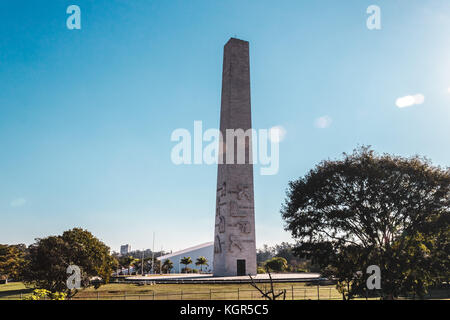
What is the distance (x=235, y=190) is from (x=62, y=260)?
83.8 feet

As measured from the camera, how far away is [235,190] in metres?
48.9

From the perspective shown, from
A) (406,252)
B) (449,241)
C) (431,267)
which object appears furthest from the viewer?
(449,241)

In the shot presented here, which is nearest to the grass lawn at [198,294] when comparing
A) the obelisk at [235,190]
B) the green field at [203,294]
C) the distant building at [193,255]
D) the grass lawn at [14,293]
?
the green field at [203,294]

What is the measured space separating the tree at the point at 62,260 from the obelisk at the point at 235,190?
2033cm

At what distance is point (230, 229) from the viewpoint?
48188 mm

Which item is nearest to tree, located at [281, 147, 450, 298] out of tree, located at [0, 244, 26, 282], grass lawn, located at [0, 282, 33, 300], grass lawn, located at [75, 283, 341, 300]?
grass lawn, located at [75, 283, 341, 300]

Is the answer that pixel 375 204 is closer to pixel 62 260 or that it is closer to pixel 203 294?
pixel 203 294

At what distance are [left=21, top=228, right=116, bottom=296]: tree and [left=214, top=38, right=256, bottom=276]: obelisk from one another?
20.3m

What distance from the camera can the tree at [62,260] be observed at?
27.9m

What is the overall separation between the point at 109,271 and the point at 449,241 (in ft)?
92.0

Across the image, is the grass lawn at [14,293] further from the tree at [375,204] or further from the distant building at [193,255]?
the distant building at [193,255]
